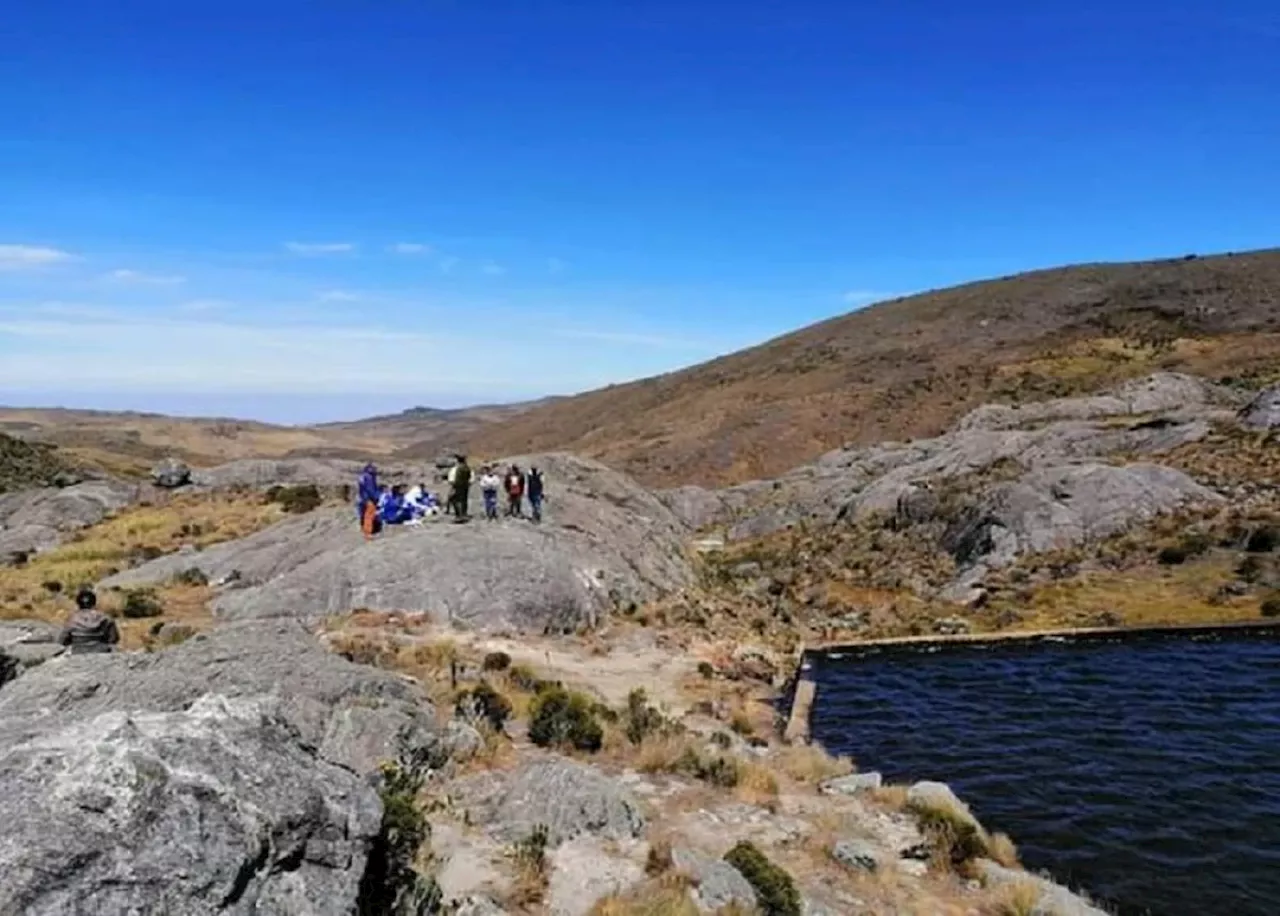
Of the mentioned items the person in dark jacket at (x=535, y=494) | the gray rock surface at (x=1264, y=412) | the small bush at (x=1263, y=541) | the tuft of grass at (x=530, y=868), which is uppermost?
the gray rock surface at (x=1264, y=412)

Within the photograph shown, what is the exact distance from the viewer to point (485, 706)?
20.1 m

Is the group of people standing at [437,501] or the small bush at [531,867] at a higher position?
the group of people standing at [437,501]

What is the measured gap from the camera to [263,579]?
32.8 meters

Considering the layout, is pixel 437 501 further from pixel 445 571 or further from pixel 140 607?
pixel 140 607

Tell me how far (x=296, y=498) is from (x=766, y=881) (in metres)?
42.7

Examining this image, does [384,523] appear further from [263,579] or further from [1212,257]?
[1212,257]

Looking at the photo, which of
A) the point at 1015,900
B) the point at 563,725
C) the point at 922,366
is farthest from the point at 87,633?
the point at 922,366

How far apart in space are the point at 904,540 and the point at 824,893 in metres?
37.6

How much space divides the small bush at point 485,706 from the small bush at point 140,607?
42.7ft

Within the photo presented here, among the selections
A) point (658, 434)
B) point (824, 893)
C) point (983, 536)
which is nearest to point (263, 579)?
point (824, 893)

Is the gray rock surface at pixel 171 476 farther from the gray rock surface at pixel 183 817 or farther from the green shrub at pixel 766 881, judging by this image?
the green shrub at pixel 766 881

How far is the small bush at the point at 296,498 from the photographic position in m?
49.2

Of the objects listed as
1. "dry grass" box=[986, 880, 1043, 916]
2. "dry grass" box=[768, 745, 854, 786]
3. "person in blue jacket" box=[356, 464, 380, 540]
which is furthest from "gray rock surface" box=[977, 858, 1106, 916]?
"person in blue jacket" box=[356, 464, 380, 540]

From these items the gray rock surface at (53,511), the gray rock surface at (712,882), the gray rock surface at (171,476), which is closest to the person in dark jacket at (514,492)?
the gray rock surface at (712,882)
